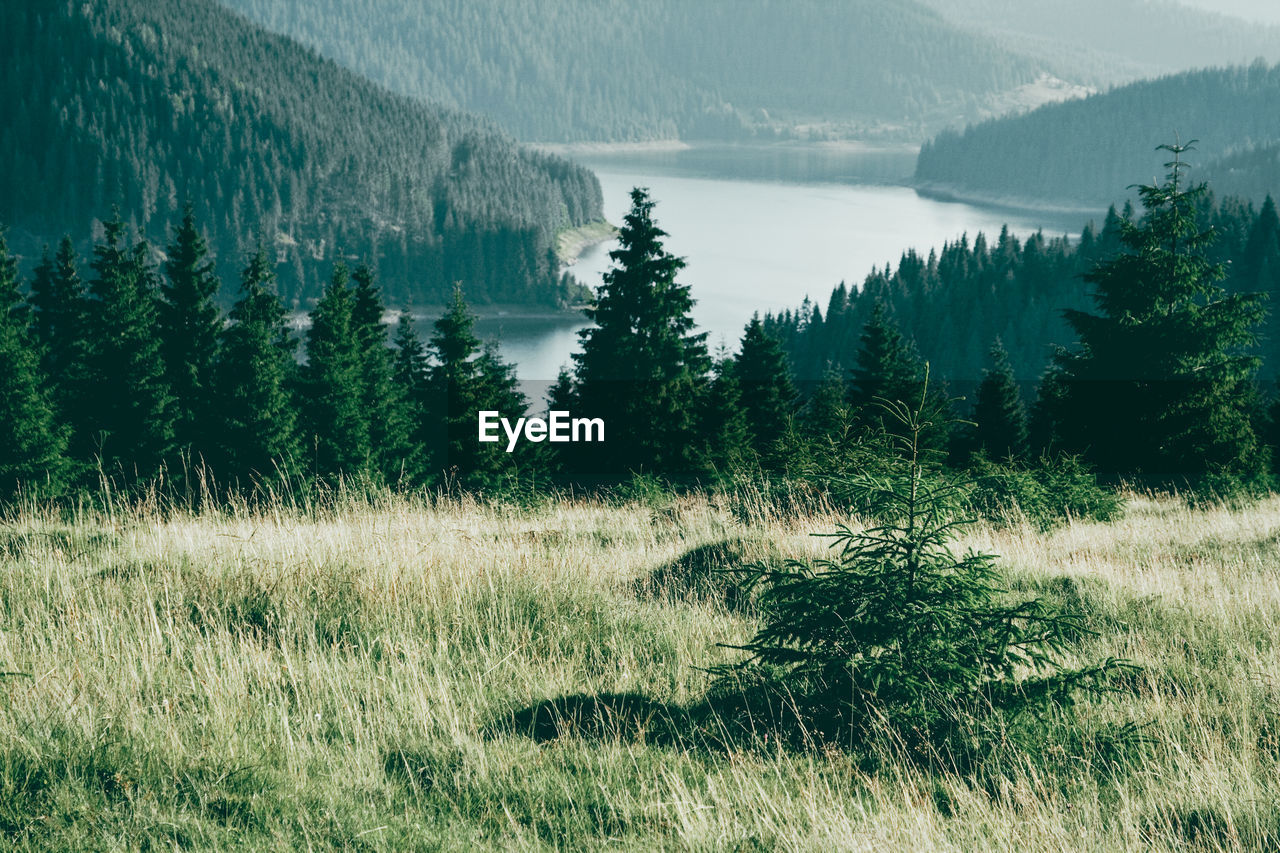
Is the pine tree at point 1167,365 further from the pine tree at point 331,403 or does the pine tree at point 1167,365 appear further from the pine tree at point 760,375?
the pine tree at point 331,403

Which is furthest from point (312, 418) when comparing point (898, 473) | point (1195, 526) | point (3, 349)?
point (898, 473)

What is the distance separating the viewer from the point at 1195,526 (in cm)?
1264

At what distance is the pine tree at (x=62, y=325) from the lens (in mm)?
47469

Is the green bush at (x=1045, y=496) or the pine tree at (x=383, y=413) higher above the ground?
the green bush at (x=1045, y=496)

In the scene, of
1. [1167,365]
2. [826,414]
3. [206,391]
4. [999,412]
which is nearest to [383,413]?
[206,391]

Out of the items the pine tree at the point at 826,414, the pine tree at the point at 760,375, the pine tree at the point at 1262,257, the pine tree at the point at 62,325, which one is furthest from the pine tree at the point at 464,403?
the pine tree at the point at 1262,257

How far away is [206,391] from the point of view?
4625cm

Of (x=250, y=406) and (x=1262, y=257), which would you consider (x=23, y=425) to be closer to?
(x=250, y=406)

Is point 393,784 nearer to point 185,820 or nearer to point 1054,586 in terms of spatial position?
point 185,820

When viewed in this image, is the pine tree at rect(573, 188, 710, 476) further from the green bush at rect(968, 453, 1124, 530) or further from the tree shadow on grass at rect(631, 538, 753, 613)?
the tree shadow on grass at rect(631, 538, 753, 613)

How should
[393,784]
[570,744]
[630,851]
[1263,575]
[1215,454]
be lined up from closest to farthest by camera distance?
1. [630,851]
2. [393,784]
3. [570,744]
4. [1263,575]
5. [1215,454]

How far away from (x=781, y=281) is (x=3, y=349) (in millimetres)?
137408

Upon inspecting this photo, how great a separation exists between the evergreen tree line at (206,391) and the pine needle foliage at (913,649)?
37.4 m

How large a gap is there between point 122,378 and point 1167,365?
142 ft
